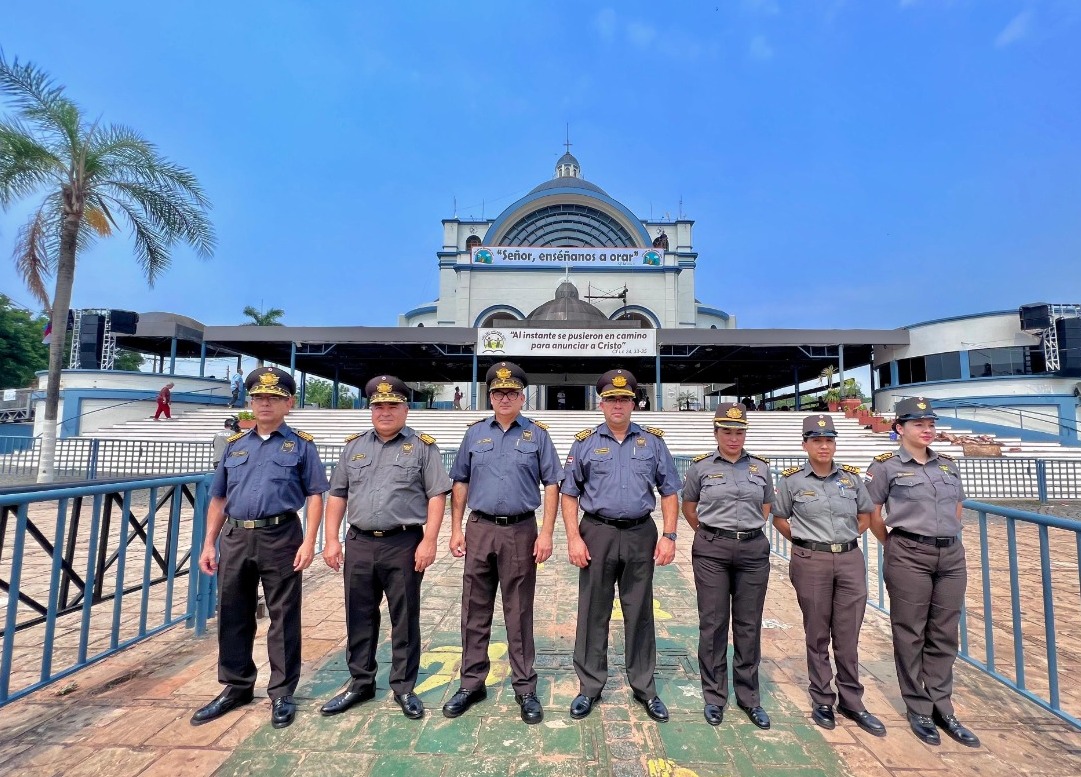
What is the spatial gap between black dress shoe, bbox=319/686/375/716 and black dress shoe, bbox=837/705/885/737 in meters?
2.79

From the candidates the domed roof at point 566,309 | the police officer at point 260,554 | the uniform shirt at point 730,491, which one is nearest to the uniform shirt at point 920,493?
the uniform shirt at point 730,491

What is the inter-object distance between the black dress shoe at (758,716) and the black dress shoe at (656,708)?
1.53 feet

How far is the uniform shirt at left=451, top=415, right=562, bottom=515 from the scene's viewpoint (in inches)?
118

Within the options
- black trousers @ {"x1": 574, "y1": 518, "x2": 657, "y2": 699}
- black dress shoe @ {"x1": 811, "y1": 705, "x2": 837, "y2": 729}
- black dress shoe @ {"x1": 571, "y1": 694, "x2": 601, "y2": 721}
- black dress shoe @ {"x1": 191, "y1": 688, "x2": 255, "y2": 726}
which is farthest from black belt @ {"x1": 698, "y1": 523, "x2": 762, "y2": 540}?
black dress shoe @ {"x1": 191, "y1": 688, "x2": 255, "y2": 726}

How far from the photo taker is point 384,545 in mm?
2949

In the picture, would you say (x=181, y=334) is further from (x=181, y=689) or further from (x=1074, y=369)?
(x=1074, y=369)

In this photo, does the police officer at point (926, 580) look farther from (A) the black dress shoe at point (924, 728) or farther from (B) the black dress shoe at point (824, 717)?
(B) the black dress shoe at point (824, 717)

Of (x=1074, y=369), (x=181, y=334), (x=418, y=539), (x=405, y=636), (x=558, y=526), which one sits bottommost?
(x=558, y=526)

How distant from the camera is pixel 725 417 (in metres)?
3.07

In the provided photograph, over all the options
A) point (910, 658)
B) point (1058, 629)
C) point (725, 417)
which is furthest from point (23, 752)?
point (1058, 629)

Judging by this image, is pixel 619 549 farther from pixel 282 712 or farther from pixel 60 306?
pixel 60 306

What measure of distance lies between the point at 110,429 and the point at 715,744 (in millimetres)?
22543

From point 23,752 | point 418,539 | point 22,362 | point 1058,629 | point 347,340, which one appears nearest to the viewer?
point 23,752

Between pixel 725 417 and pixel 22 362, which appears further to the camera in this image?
pixel 22 362
